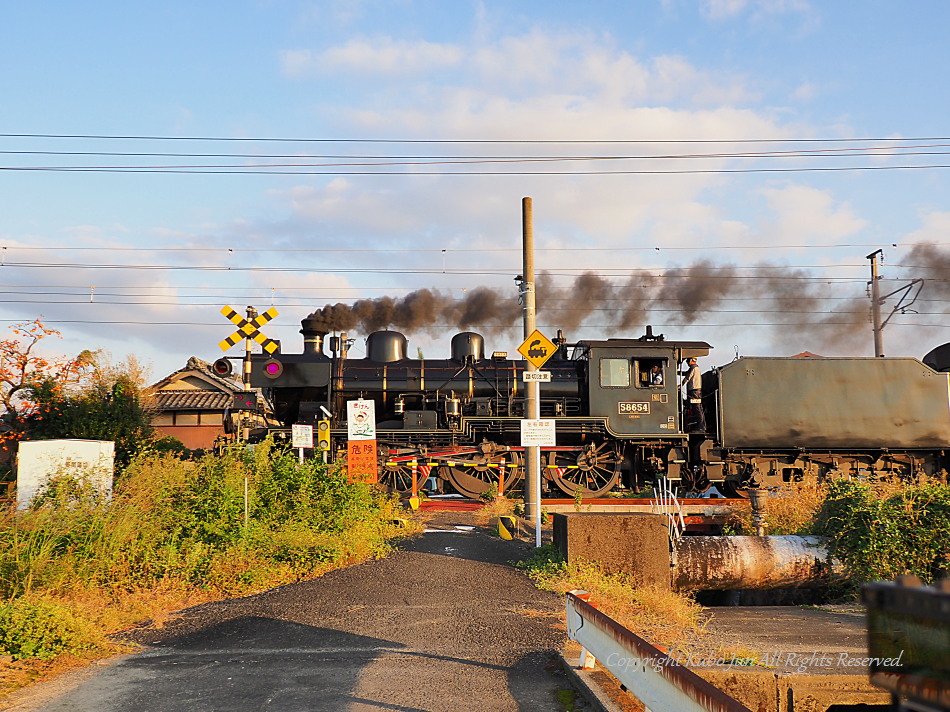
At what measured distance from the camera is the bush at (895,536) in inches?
316

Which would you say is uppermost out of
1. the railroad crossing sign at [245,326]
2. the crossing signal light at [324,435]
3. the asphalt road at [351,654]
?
the railroad crossing sign at [245,326]

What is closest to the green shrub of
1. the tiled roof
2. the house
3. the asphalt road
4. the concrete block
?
the asphalt road

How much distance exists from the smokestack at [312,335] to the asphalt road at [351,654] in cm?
1022

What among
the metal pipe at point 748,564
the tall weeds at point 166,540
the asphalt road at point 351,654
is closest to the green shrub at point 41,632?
the tall weeds at point 166,540

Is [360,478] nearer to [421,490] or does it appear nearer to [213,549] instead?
[213,549]

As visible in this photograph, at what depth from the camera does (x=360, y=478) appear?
11594 mm

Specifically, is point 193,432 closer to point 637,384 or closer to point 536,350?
point 637,384

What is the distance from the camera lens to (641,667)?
161 inches

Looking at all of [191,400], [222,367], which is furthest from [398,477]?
[191,400]

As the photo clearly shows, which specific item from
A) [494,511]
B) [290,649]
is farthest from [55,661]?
[494,511]

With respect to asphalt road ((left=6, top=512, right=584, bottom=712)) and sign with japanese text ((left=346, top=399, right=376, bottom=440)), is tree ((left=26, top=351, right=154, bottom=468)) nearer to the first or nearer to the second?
sign with japanese text ((left=346, top=399, right=376, bottom=440))

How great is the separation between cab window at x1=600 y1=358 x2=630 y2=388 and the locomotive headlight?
7.63 metres

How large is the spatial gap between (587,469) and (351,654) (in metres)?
11.9

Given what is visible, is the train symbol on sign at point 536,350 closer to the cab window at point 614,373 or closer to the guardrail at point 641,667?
the cab window at point 614,373
